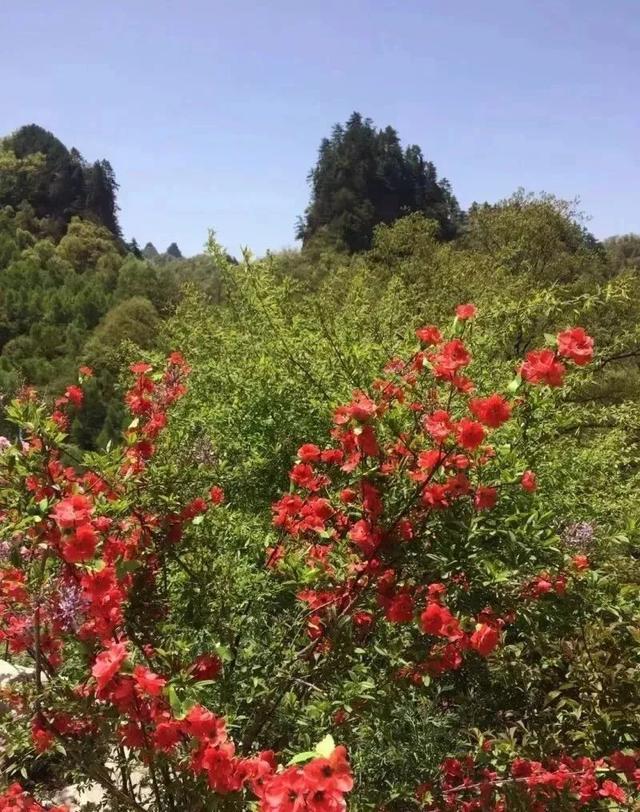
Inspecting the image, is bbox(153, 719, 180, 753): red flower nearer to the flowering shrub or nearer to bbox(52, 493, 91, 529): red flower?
the flowering shrub

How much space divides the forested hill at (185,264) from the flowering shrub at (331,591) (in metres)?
3.34

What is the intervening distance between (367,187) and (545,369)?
44316 millimetres

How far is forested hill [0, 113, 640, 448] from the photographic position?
42.4 ft

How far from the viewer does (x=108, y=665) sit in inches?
62.5

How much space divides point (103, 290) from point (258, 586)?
1267 inches

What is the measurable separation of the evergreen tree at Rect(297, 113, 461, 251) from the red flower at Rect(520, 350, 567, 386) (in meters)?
Result: 37.8

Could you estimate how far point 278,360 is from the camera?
→ 4262mm

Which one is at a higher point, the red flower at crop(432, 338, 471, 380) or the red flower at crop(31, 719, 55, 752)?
the red flower at crop(432, 338, 471, 380)

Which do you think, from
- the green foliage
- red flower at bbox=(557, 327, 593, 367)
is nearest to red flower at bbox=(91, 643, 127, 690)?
red flower at bbox=(557, 327, 593, 367)

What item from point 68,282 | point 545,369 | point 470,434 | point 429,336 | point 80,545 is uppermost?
point 68,282

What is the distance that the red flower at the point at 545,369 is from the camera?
6.43ft

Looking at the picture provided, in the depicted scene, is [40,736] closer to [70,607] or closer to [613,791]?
[70,607]

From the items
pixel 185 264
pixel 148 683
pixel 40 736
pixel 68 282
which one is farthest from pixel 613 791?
pixel 185 264

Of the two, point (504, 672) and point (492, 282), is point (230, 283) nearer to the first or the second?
point (504, 672)
